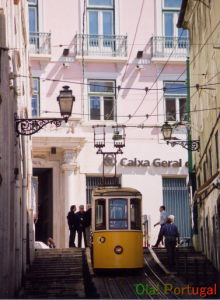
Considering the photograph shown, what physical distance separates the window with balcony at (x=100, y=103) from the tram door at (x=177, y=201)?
3.52 metres

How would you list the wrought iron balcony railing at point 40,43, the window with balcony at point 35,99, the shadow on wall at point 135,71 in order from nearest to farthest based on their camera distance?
the window with balcony at point 35,99 < the wrought iron balcony railing at point 40,43 < the shadow on wall at point 135,71

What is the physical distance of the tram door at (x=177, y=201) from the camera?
36.9 metres

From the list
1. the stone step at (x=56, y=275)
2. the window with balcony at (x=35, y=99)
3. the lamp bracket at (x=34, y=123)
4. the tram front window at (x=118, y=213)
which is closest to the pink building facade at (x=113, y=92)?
the window with balcony at (x=35, y=99)

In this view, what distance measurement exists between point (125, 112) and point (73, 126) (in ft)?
8.25

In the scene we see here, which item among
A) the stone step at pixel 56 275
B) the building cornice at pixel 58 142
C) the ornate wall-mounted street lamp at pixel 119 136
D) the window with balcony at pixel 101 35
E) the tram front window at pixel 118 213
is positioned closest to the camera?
the stone step at pixel 56 275

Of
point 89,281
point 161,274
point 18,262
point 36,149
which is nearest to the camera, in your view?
point 89,281

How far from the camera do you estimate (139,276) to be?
24.5 meters

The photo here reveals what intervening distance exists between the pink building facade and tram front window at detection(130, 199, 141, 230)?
10.6 m

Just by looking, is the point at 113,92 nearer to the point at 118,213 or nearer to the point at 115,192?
the point at 115,192

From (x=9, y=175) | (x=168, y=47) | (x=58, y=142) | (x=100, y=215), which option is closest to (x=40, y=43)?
(x=58, y=142)

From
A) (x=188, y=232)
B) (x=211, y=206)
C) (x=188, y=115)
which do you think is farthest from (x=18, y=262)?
(x=188, y=232)

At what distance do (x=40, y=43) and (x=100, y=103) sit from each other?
3.37 metres

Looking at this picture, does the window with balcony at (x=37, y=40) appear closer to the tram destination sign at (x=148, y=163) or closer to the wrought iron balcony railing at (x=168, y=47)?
the wrought iron balcony railing at (x=168, y=47)

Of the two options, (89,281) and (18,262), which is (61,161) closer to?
(18,262)
